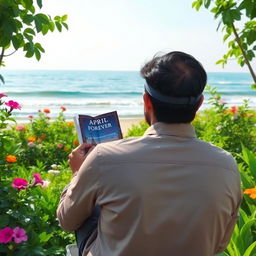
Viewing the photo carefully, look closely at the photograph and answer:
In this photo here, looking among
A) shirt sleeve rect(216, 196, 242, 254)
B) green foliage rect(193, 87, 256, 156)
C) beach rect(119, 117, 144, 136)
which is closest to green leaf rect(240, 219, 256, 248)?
shirt sleeve rect(216, 196, 242, 254)

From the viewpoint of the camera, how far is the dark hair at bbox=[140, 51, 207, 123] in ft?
4.36

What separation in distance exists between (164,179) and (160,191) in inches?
1.4

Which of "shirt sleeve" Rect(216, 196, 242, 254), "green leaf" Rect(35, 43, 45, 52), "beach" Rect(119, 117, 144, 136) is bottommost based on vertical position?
"beach" Rect(119, 117, 144, 136)

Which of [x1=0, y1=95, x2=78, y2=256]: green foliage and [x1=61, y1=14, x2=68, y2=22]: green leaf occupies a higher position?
[x1=61, y1=14, x2=68, y2=22]: green leaf

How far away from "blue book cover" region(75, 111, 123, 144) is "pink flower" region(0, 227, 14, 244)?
2.05ft

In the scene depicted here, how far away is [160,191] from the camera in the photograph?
51.7 inches

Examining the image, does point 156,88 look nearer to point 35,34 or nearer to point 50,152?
point 35,34

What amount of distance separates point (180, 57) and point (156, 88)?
119mm

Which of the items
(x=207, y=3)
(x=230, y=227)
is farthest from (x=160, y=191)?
(x=207, y=3)

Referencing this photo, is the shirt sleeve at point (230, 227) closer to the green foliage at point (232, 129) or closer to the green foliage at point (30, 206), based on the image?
the green foliage at point (30, 206)

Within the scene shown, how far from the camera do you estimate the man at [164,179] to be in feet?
4.33

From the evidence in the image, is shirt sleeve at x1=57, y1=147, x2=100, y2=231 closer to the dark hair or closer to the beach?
the dark hair

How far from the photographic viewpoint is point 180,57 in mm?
1358

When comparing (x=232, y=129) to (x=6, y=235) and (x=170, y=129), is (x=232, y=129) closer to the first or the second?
(x=6, y=235)
